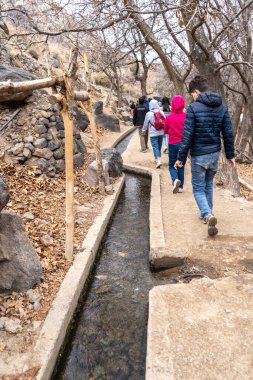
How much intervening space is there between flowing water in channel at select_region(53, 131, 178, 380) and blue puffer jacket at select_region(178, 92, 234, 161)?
1855mm

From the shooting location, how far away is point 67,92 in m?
3.92

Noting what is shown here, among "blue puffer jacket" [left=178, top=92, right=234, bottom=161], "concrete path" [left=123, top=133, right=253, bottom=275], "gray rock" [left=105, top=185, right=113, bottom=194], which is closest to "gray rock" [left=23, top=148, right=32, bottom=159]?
"gray rock" [left=105, top=185, right=113, bottom=194]

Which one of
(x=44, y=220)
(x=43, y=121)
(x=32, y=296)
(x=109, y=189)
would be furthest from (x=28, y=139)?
(x=32, y=296)

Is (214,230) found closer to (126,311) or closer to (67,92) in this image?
(126,311)

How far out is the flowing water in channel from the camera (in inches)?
120

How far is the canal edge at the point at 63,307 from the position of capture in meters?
2.80

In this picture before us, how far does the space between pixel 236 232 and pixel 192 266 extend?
4.20 feet

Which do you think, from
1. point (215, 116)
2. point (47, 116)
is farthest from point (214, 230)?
point (47, 116)

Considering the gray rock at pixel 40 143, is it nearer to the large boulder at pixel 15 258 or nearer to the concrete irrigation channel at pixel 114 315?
the concrete irrigation channel at pixel 114 315

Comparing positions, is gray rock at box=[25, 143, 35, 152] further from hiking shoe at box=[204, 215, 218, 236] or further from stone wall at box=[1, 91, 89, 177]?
hiking shoe at box=[204, 215, 218, 236]

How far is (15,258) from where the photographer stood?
3594mm

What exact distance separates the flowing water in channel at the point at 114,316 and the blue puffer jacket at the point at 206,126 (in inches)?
73.0

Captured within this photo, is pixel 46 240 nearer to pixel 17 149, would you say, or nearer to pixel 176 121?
pixel 17 149

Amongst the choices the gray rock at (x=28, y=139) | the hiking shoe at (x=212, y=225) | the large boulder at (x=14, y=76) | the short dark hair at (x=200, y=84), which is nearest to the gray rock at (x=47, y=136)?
the gray rock at (x=28, y=139)
